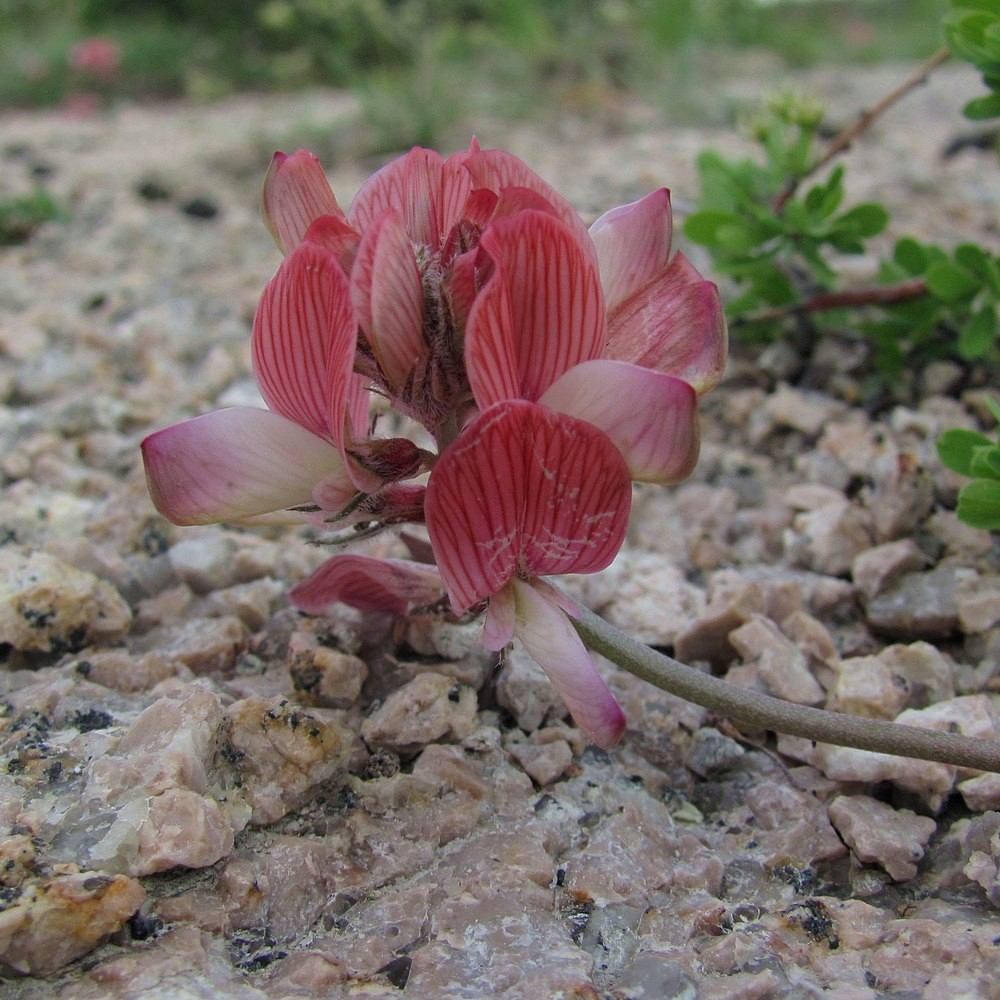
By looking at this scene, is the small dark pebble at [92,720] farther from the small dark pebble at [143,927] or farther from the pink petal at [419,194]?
the pink petal at [419,194]

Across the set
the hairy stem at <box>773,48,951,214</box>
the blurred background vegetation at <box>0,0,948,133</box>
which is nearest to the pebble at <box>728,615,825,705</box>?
the hairy stem at <box>773,48,951,214</box>

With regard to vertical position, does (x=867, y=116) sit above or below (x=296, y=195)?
below

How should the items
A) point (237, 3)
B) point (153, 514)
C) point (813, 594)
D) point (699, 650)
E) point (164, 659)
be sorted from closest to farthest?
point (164, 659) < point (699, 650) < point (813, 594) < point (153, 514) < point (237, 3)

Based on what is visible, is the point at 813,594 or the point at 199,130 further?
the point at 199,130

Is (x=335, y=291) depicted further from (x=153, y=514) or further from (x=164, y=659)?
(x=153, y=514)

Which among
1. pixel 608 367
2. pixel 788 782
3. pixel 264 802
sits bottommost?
pixel 788 782

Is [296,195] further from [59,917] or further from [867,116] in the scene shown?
[867,116]

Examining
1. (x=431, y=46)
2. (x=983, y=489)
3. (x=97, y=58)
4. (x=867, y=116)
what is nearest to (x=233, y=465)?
(x=983, y=489)

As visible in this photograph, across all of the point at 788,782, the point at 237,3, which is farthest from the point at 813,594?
the point at 237,3
